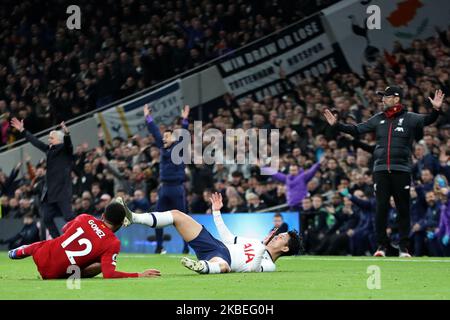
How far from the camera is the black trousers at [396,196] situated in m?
14.6

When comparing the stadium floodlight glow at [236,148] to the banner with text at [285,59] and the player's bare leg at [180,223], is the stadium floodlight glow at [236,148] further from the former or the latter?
the player's bare leg at [180,223]

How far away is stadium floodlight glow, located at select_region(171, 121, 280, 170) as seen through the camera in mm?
20594

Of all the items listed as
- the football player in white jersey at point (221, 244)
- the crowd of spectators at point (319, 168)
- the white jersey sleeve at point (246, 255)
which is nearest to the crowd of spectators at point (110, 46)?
the crowd of spectators at point (319, 168)

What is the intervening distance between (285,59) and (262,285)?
51.2 ft

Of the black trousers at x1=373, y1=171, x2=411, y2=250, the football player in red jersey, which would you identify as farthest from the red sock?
the black trousers at x1=373, y1=171, x2=411, y2=250

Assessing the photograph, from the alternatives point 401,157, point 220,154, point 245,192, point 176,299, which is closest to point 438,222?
point 401,157

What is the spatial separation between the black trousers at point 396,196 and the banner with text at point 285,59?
9.94 metres

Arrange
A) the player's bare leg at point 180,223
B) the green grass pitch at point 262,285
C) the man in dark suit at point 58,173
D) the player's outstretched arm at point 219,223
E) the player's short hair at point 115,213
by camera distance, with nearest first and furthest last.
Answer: the green grass pitch at point 262,285
the player's short hair at point 115,213
the player's bare leg at point 180,223
the player's outstretched arm at point 219,223
the man in dark suit at point 58,173

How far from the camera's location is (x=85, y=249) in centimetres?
1027

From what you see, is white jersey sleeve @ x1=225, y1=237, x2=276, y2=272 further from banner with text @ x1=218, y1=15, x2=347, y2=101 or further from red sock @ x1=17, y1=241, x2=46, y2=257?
banner with text @ x1=218, y1=15, x2=347, y2=101

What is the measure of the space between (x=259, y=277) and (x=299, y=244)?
3.34 ft

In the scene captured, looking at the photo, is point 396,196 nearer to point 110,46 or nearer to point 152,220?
→ point 152,220

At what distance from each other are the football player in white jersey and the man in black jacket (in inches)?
133
